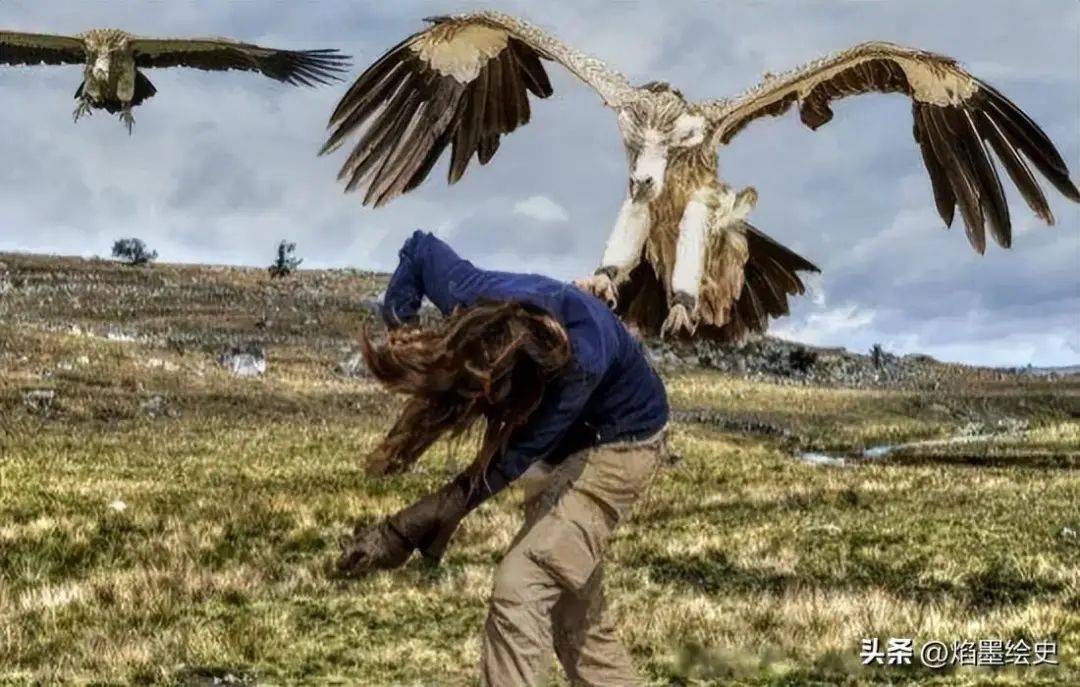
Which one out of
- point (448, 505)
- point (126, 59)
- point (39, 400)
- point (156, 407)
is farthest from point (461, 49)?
point (156, 407)

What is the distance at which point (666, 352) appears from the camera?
52.3m

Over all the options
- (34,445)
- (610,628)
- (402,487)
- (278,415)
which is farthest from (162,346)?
(610,628)

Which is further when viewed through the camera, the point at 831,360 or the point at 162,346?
the point at 831,360

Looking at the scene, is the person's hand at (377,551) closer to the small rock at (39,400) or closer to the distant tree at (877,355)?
the small rock at (39,400)

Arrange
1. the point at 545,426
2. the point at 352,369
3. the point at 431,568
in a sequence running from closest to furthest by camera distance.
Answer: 1. the point at 545,426
2. the point at 431,568
3. the point at 352,369

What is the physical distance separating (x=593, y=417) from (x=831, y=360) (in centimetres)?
6038

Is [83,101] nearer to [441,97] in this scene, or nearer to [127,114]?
[127,114]

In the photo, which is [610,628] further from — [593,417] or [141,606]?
[141,606]

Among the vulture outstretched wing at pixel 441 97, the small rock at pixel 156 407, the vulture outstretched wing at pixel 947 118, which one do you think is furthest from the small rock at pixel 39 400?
the vulture outstretched wing at pixel 947 118

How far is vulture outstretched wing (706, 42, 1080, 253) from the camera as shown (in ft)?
28.5

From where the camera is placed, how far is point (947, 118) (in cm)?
930

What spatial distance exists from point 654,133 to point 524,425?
12.6ft

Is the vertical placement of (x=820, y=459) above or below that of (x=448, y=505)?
above

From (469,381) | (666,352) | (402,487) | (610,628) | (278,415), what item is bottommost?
(610,628)
